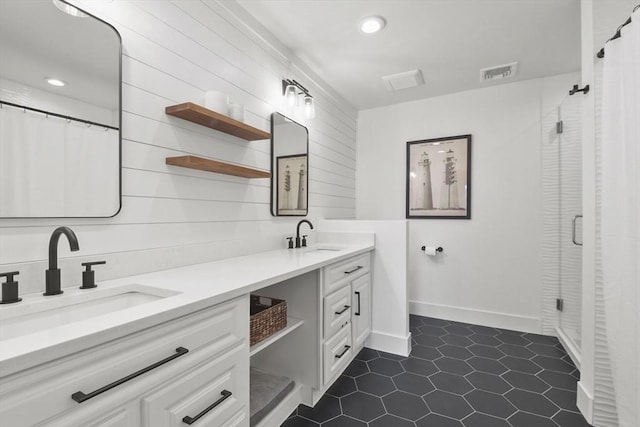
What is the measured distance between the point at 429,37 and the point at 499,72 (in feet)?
3.34

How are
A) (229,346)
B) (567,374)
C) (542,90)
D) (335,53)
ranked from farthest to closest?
(542,90) → (335,53) → (567,374) → (229,346)

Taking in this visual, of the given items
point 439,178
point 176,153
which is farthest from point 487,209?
point 176,153

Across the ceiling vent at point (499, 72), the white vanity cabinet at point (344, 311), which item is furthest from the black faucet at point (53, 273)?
the ceiling vent at point (499, 72)

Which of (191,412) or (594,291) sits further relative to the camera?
(594,291)

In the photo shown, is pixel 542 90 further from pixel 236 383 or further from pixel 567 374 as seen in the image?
pixel 236 383

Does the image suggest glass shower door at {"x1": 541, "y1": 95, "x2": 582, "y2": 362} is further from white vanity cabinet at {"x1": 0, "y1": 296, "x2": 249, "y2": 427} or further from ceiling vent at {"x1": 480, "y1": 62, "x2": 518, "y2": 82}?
white vanity cabinet at {"x1": 0, "y1": 296, "x2": 249, "y2": 427}

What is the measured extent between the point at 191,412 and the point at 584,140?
243 centimetres

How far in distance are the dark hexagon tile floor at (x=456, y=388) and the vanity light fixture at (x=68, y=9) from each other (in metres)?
2.15

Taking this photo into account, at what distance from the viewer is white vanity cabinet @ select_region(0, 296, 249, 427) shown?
651 millimetres

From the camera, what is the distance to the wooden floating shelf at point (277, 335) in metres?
1.45

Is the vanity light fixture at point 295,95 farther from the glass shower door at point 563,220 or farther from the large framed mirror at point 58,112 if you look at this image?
the glass shower door at point 563,220

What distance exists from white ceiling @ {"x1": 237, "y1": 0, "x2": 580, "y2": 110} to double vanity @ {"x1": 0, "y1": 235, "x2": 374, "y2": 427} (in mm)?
1678

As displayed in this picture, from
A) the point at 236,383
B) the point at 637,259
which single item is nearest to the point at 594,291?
the point at 637,259

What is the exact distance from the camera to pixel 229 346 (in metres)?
1.14
